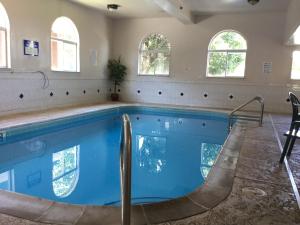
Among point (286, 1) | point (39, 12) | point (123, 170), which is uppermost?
point (286, 1)

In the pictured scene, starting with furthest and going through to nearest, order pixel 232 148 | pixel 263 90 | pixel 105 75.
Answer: pixel 105 75
pixel 263 90
pixel 232 148

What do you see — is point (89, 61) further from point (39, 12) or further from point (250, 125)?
point (250, 125)

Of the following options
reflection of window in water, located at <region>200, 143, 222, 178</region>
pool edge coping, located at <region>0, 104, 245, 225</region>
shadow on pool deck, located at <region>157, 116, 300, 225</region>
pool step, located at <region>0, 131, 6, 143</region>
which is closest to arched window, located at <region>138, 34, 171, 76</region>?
reflection of window in water, located at <region>200, 143, 222, 178</region>

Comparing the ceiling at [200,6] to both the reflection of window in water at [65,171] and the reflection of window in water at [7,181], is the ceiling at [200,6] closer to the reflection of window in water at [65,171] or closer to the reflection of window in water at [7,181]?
the reflection of window in water at [65,171]

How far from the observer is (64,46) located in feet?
24.4

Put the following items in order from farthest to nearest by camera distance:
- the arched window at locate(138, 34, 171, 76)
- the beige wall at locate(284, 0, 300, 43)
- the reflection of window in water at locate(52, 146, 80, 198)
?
the arched window at locate(138, 34, 171, 76) → the beige wall at locate(284, 0, 300, 43) → the reflection of window in water at locate(52, 146, 80, 198)

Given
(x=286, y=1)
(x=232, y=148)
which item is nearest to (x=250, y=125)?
(x=232, y=148)

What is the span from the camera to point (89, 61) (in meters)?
8.36

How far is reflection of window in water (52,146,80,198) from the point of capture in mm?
2826

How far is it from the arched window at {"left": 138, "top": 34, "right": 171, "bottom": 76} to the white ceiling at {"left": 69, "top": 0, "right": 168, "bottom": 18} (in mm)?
829

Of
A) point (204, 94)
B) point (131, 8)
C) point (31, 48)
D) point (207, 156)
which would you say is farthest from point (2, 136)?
point (204, 94)

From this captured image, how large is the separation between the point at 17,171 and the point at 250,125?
171 inches

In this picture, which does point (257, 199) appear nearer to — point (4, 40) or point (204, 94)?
point (4, 40)

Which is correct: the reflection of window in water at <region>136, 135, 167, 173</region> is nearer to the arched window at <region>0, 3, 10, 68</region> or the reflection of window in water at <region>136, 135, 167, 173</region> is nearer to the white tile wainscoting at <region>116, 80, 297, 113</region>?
the arched window at <region>0, 3, 10, 68</region>
